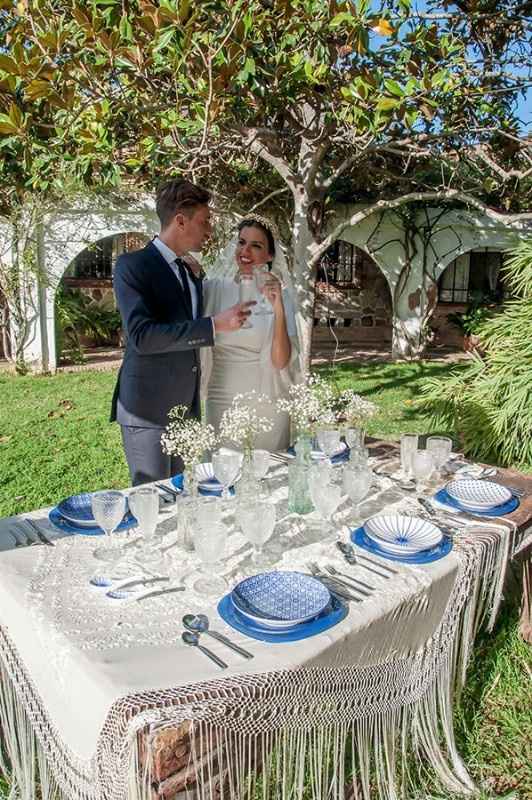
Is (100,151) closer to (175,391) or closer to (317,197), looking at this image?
(175,391)

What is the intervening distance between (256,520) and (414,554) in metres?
0.50

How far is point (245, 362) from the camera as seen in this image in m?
3.03

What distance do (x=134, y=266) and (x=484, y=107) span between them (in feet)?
14.0

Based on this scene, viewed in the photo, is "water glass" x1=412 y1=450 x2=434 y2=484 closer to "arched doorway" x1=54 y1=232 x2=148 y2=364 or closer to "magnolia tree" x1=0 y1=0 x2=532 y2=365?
"magnolia tree" x1=0 y1=0 x2=532 y2=365

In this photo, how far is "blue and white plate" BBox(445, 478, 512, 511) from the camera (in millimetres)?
2192

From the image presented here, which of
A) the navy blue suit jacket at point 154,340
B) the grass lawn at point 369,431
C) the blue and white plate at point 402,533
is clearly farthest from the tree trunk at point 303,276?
the blue and white plate at point 402,533

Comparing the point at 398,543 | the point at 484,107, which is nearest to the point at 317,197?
the point at 484,107

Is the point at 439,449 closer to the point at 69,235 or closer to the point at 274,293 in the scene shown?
the point at 274,293

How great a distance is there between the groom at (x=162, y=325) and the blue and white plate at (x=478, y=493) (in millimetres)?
1084

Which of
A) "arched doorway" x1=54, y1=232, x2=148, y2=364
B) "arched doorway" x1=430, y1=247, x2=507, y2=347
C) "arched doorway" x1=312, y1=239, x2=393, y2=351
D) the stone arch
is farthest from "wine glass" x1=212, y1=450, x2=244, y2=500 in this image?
"arched doorway" x1=430, y1=247, x2=507, y2=347

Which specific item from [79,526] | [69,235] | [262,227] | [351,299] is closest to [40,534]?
[79,526]

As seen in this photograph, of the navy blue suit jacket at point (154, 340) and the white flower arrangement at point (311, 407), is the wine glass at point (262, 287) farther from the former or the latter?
the white flower arrangement at point (311, 407)

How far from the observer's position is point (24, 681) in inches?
59.4

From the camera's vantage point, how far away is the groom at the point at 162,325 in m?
2.44
